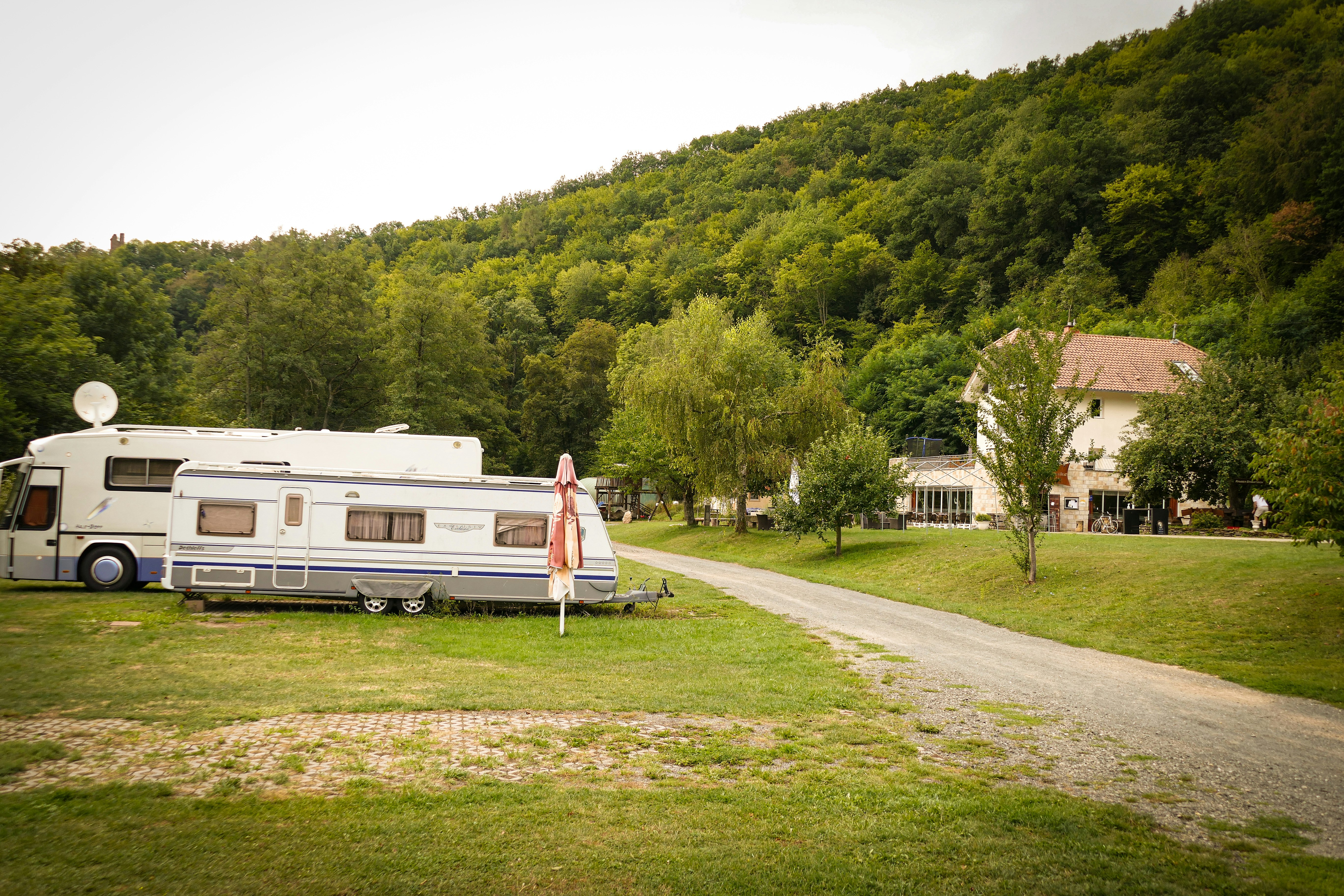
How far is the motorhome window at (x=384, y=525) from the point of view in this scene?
15844 millimetres

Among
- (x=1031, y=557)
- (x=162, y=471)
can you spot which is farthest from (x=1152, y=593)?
(x=162, y=471)

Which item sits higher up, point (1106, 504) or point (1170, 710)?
point (1106, 504)

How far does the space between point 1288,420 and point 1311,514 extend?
14076 mm

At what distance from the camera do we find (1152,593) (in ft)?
57.1

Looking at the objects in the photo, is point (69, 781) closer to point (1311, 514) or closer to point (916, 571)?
point (1311, 514)

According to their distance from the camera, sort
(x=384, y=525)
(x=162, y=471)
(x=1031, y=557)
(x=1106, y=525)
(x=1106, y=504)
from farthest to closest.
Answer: (x=1106, y=504)
(x=1106, y=525)
(x=1031, y=557)
(x=162, y=471)
(x=384, y=525)

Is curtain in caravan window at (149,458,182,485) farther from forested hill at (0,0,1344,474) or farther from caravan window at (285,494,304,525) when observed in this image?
forested hill at (0,0,1344,474)

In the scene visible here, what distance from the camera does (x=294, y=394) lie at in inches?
1762

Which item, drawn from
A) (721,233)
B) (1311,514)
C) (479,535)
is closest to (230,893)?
(479,535)

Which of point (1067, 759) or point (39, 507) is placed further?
point (39, 507)

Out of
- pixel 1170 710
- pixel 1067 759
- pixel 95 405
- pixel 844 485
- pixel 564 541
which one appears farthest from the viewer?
pixel 844 485

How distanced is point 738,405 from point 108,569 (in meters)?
22.6

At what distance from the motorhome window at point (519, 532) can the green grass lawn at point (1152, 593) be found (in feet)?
29.8

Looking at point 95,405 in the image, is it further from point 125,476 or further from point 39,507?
point 39,507
